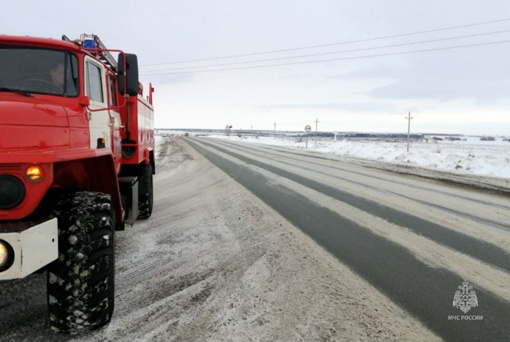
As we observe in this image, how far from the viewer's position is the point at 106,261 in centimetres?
306

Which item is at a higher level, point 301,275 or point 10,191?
point 10,191

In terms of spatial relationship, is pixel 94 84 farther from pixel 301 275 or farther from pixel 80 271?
pixel 301 275

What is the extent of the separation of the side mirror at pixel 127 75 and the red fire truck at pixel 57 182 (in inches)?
12.9

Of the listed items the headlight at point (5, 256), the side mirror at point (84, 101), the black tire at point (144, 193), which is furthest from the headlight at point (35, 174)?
the black tire at point (144, 193)

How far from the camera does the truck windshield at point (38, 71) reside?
360 cm

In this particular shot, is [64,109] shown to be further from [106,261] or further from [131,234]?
[131,234]

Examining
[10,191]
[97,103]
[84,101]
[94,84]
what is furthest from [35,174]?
[94,84]

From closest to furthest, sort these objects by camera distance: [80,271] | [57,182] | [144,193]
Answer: [80,271] → [57,182] → [144,193]

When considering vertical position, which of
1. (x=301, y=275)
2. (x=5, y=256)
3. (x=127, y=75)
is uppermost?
(x=127, y=75)

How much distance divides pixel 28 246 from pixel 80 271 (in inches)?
20.1

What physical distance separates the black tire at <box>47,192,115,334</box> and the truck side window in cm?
153

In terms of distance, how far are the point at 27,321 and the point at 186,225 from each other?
3.52 metres

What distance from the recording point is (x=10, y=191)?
2701 mm

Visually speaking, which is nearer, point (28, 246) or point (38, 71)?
point (28, 246)
